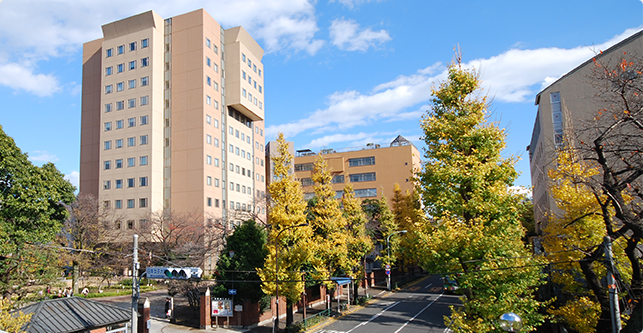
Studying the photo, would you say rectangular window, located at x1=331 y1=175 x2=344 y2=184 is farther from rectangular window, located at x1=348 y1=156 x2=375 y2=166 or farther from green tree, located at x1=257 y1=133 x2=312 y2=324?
green tree, located at x1=257 y1=133 x2=312 y2=324

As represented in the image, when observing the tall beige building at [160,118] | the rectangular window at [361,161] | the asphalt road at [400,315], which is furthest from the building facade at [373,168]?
the asphalt road at [400,315]

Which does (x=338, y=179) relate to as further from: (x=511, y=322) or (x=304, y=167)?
(x=511, y=322)

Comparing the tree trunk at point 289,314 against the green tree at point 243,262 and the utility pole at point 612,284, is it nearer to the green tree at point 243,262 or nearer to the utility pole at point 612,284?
the green tree at point 243,262

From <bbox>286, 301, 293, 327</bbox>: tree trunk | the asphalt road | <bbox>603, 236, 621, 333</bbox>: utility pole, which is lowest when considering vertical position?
the asphalt road

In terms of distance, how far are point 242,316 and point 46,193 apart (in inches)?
608

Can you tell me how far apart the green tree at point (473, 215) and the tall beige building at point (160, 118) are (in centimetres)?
3736

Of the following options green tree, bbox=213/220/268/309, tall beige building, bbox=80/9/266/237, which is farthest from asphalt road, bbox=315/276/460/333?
tall beige building, bbox=80/9/266/237

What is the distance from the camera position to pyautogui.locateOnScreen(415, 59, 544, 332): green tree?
1434cm

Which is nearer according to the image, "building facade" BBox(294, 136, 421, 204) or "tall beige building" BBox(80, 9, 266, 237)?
"tall beige building" BBox(80, 9, 266, 237)

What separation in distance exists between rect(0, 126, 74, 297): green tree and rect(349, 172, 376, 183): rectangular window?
62.3 meters

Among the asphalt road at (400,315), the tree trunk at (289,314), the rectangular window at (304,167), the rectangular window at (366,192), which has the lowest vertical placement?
the asphalt road at (400,315)

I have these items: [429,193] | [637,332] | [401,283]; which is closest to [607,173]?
[637,332]

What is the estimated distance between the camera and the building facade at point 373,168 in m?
78.7

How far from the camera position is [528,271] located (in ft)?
46.8
